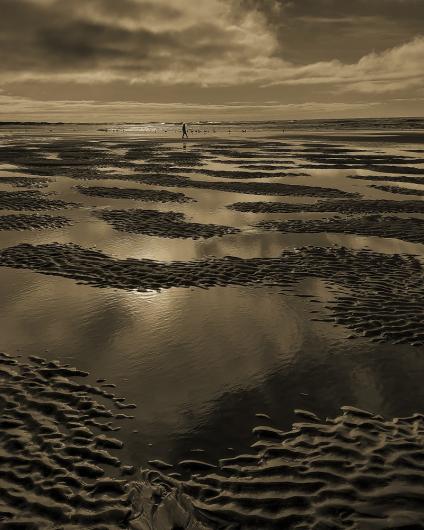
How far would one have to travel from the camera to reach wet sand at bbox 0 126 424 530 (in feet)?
19.2

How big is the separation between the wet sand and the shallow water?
4 centimetres

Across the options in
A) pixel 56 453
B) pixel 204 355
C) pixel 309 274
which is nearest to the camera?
pixel 56 453

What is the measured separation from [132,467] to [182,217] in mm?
16754

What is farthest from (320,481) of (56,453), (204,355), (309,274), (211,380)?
(309,274)

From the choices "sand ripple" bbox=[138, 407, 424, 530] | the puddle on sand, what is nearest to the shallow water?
the puddle on sand

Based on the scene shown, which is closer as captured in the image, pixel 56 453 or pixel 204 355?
pixel 56 453

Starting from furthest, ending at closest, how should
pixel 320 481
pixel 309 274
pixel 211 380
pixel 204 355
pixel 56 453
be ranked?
pixel 309 274
pixel 204 355
pixel 211 380
pixel 56 453
pixel 320 481

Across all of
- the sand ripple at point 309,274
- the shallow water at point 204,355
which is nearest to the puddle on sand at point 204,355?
the shallow water at point 204,355

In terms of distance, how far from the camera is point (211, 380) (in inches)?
342

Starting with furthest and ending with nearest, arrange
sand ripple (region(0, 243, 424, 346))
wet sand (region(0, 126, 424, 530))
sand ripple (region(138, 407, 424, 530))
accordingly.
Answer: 1. sand ripple (region(0, 243, 424, 346))
2. wet sand (region(0, 126, 424, 530))
3. sand ripple (region(138, 407, 424, 530))

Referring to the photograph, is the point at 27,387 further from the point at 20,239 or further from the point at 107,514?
the point at 20,239

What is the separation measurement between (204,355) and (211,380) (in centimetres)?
99

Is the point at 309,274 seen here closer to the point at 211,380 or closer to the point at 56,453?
the point at 211,380

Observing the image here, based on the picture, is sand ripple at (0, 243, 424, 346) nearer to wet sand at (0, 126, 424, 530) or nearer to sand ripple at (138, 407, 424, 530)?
wet sand at (0, 126, 424, 530)
